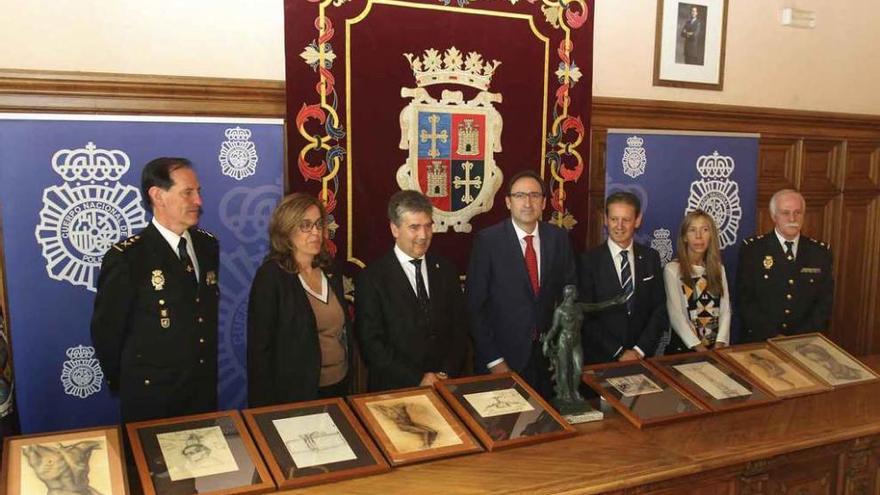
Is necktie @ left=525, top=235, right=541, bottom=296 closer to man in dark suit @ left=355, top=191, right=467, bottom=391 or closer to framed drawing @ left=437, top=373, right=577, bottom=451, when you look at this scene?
man in dark suit @ left=355, top=191, right=467, bottom=391

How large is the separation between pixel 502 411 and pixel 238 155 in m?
1.81

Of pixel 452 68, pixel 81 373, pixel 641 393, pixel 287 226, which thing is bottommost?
pixel 81 373

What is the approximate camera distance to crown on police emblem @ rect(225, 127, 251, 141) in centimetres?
338

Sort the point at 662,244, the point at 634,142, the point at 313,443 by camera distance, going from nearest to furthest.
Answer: the point at 313,443, the point at 634,142, the point at 662,244

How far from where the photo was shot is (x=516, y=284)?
11.0 ft

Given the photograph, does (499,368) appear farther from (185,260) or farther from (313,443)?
(185,260)

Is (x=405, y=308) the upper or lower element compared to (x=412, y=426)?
upper

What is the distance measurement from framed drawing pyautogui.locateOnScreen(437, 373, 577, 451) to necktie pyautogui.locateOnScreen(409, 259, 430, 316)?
52 cm

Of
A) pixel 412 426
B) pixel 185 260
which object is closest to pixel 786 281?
pixel 412 426

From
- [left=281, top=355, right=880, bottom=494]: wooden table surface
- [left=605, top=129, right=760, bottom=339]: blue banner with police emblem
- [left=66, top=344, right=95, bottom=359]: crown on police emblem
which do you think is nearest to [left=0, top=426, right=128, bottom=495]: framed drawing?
[left=281, top=355, right=880, bottom=494]: wooden table surface

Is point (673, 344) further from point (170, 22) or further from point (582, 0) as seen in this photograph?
point (170, 22)

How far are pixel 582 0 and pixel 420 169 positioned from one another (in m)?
1.38

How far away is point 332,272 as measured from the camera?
9.62ft

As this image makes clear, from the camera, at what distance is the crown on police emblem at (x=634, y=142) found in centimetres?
436
